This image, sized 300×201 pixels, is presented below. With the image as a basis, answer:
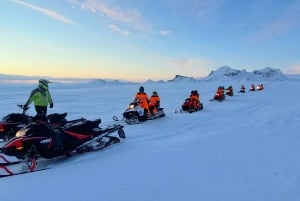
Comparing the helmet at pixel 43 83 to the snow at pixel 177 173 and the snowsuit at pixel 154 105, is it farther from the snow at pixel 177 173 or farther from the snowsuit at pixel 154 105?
the snowsuit at pixel 154 105

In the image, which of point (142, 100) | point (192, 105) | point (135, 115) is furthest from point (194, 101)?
point (135, 115)

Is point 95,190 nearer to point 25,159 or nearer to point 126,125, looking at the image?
point 25,159

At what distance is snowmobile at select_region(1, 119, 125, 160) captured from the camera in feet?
20.3

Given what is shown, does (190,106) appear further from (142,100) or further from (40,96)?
(40,96)

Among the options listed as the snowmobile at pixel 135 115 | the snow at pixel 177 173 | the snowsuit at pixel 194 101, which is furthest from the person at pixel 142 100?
the snow at pixel 177 173

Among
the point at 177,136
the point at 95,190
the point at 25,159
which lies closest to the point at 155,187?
the point at 95,190

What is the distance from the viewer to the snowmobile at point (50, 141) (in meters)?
6.19

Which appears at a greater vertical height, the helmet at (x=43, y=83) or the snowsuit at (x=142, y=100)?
the helmet at (x=43, y=83)

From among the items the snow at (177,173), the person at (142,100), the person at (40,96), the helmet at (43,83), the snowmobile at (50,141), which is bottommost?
the snow at (177,173)

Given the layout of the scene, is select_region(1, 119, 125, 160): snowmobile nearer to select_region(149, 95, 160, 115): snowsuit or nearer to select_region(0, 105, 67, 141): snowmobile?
select_region(0, 105, 67, 141): snowmobile

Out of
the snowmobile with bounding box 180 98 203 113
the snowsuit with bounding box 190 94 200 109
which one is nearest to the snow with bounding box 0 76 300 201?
the snowmobile with bounding box 180 98 203 113

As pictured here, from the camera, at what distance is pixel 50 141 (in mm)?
6441

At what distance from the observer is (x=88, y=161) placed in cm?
655

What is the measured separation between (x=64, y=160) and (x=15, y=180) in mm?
1380
